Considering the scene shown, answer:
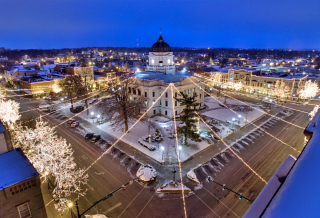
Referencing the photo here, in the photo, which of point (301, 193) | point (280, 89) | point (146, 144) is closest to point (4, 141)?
point (146, 144)

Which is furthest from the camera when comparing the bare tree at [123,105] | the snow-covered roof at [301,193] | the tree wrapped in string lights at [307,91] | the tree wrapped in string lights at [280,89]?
the tree wrapped in string lights at [280,89]

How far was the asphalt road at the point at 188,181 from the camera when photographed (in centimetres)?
1733

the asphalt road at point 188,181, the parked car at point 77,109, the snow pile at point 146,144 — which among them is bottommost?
the asphalt road at point 188,181

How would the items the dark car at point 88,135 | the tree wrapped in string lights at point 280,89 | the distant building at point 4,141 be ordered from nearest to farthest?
the distant building at point 4,141 → the dark car at point 88,135 → the tree wrapped in string lights at point 280,89

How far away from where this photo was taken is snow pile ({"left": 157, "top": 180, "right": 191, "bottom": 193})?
19.3 meters

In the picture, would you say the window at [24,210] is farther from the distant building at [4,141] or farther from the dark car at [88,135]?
the dark car at [88,135]

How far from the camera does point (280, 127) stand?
34688 millimetres

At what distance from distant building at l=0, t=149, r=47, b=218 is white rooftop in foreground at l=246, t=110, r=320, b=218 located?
1370 centimetres

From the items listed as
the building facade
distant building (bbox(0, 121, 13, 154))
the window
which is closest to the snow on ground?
the building facade

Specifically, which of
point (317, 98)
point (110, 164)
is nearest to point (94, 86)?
point (110, 164)

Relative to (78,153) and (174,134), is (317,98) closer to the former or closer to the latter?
(174,134)

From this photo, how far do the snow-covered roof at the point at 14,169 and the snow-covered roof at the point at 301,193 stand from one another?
542 inches

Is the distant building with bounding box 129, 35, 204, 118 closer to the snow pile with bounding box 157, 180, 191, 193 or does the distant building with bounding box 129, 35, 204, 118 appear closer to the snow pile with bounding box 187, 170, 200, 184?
the snow pile with bounding box 187, 170, 200, 184

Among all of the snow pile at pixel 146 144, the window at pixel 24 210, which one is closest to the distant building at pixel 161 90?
the snow pile at pixel 146 144
